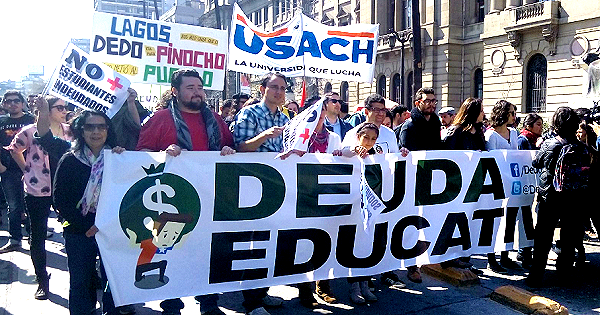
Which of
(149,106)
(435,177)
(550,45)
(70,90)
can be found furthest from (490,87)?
(70,90)

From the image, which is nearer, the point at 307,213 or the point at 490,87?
the point at 307,213

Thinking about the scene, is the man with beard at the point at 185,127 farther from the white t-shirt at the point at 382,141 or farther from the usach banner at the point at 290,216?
the white t-shirt at the point at 382,141

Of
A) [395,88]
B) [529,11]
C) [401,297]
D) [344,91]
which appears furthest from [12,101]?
[344,91]

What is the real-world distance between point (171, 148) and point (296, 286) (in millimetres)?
2099

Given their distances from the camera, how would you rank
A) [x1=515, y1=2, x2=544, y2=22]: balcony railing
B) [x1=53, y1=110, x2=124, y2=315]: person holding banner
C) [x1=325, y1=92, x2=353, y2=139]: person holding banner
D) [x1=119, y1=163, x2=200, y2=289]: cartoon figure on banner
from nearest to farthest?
1. [x1=53, y1=110, x2=124, y2=315]: person holding banner
2. [x1=119, y1=163, x2=200, y2=289]: cartoon figure on banner
3. [x1=325, y1=92, x2=353, y2=139]: person holding banner
4. [x1=515, y1=2, x2=544, y2=22]: balcony railing

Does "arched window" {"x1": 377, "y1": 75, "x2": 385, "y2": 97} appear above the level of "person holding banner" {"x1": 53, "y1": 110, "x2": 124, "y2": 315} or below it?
above

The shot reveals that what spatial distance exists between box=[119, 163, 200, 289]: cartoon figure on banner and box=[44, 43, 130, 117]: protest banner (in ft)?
2.99

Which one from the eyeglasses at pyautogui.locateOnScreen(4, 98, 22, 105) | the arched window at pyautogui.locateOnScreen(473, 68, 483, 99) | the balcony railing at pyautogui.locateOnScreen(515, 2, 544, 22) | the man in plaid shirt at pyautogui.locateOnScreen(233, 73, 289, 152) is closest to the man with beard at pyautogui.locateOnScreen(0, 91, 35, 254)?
the eyeglasses at pyautogui.locateOnScreen(4, 98, 22, 105)

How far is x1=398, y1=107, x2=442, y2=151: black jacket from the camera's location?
522 cm

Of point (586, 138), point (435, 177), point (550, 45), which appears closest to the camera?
point (435, 177)

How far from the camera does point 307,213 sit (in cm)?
427

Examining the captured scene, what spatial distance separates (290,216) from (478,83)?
1075 inches

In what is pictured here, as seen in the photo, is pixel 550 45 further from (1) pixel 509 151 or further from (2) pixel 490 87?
(1) pixel 509 151

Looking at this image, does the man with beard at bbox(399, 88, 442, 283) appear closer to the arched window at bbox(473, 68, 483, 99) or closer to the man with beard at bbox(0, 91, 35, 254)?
the man with beard at bbox(0, 91, 35, 254)
